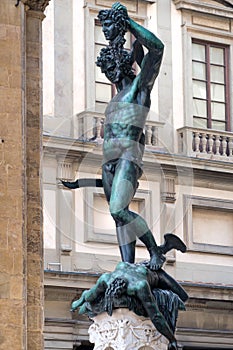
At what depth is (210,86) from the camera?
3080cm

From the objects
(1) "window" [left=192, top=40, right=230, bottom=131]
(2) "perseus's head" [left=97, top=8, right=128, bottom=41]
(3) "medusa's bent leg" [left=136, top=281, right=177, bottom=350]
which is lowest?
(3) "medusa's bent leg" [left=136, top=281, right=177, bottom=350]

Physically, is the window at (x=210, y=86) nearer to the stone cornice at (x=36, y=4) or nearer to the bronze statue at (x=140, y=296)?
the stone cornice at (x=36, y=4)

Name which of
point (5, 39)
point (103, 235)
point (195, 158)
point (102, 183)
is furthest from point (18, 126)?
point (195, 158)

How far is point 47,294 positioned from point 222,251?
420 cm

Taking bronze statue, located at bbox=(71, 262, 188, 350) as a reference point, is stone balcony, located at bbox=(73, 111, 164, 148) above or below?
above

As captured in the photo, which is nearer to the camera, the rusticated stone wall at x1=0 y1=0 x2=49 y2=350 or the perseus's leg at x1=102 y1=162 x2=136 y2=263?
the perseus's leg at x1=102 y1=162 x2=136 y2=263

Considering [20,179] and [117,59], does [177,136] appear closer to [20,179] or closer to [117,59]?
[20,179]

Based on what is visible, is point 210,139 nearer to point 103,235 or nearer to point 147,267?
point 103,235

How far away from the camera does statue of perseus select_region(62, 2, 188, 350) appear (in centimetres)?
1179

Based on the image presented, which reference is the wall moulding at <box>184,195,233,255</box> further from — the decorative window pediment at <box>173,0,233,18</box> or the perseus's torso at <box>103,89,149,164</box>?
the perseus's torso at <box>103,89,149,164</box>

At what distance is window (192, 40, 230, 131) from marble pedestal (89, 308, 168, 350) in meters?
18.7

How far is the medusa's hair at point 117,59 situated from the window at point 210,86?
1790cm

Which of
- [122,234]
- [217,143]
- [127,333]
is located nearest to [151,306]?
[127,333]

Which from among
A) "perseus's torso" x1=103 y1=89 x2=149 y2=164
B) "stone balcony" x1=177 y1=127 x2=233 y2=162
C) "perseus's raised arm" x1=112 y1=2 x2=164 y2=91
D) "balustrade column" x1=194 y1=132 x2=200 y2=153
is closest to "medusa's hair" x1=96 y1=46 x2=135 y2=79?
"perseus's raised arm" x1=112 y1=2 x2=164 y2=91
